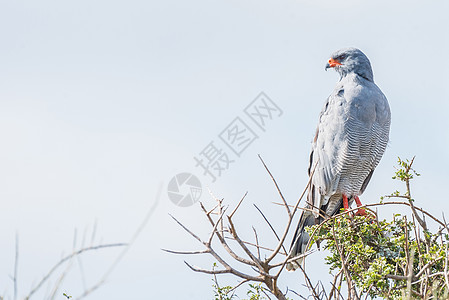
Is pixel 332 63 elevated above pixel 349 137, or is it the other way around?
pixel 332 63

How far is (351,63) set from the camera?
7020 mm

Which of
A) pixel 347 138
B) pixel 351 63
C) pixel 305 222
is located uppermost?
pixel 351 63

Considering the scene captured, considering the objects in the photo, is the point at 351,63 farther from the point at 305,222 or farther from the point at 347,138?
the point at 305,222

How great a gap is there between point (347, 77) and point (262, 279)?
4033mm

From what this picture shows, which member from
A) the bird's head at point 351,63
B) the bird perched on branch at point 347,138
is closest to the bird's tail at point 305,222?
the bird perched on branch at point 347,138

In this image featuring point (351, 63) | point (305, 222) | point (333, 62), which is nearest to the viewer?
point (305, 222)

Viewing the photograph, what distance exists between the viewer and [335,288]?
12.9ft

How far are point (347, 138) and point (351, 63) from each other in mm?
883

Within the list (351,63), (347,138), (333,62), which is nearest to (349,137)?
(347,138)

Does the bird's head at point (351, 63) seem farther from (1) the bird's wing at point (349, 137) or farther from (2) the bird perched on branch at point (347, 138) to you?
(1) the bird's wing at point (349, 137)

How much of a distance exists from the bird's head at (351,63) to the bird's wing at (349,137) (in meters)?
0.12

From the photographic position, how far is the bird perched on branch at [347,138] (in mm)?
6707

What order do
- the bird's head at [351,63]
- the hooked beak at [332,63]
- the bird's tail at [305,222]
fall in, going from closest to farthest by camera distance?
the bird's tail at [305,222] → the bird's head at [351,63] → the hooked beak at [332,63]

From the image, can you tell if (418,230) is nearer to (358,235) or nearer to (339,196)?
(358,235)
